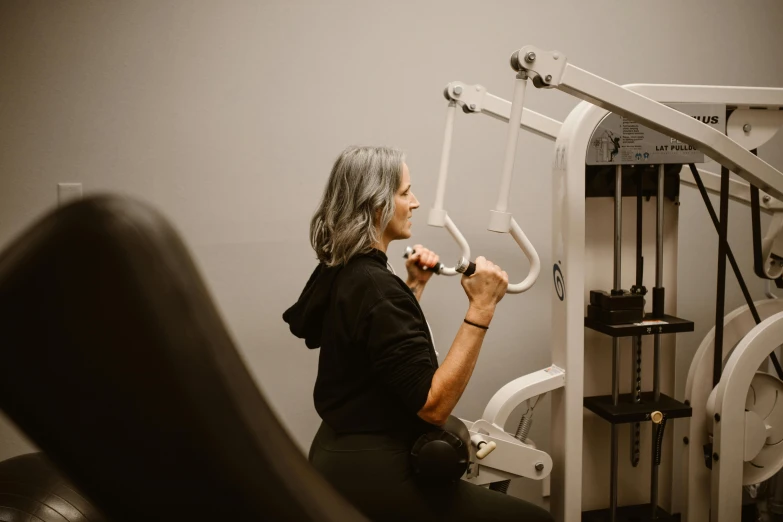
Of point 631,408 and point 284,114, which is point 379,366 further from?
point 284,114

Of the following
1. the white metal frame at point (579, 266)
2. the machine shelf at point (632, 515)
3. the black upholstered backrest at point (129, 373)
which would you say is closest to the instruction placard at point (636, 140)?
the white metal frame at point (579, 266)

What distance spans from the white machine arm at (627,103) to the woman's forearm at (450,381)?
653 millimetres

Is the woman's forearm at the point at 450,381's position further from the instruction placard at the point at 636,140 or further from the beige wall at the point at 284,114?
the beige wall at the point at 284,114

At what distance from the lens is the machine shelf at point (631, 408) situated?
1.80m

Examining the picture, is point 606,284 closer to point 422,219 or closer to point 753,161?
point 753,161

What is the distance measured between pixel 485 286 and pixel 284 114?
111 cm

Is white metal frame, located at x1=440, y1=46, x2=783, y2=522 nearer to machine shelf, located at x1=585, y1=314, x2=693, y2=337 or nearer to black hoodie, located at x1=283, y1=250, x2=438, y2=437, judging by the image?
machine shelf, located at x1=585, y1=314, x2=693, y2=337

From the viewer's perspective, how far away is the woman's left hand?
182 cm

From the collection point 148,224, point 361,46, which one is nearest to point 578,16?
point 361,46

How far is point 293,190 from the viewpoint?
A: 228 centimetres

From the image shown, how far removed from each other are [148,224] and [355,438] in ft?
4.02

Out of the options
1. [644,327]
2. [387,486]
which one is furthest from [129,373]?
[644,327]

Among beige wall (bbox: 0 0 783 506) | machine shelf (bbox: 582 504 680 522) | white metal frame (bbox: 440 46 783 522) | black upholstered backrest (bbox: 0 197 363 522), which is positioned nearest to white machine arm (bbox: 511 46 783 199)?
white metal frame (bbox: 440 46 783 522)

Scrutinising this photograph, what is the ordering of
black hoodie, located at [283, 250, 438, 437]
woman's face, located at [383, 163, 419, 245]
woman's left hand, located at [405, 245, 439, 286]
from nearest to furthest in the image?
1. black hoodie, located at [283, 250, 438, 437]
2. woman's face, located at [383, 163, 419, 245]
3. woman's left hand, located at [405, 245, 439, 286]
